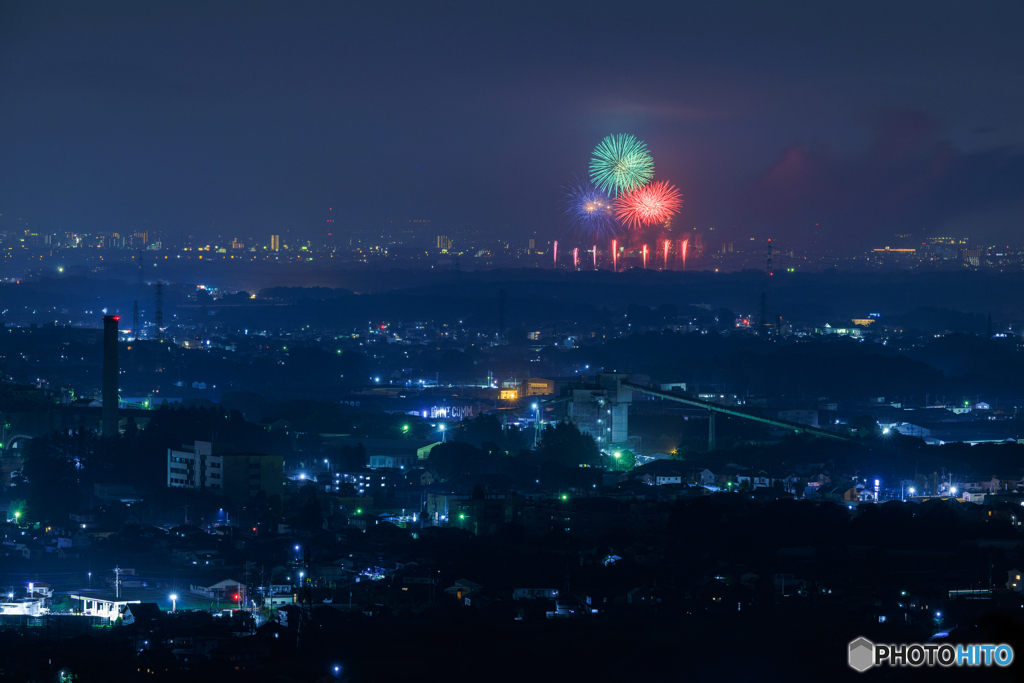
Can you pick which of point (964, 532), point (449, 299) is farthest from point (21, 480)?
point (449, 299)

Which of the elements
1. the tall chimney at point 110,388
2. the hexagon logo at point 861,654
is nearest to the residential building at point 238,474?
the tall chimney at point 110,388

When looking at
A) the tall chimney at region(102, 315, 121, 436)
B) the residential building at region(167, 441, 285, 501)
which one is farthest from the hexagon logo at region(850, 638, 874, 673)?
the tall chimney at region(102, 315, 121, 436)

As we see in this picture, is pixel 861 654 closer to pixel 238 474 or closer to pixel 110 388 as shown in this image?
pixel 238 474

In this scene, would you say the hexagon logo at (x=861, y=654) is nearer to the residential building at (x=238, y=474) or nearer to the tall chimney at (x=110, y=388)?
the residential building at (x=238, y=474)

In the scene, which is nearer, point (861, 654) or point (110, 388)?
point (861, 654)

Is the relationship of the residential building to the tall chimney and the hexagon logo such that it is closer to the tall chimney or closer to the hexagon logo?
the tall chimney

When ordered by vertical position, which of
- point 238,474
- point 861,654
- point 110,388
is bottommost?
point 861,654

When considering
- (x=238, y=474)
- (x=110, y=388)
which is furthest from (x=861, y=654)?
(x=110, y=388)

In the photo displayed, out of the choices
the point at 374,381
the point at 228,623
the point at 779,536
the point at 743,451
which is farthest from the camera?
the point at 374,381

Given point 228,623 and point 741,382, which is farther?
point 741,382

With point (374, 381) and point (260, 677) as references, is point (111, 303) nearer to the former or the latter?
point (374, 381)
